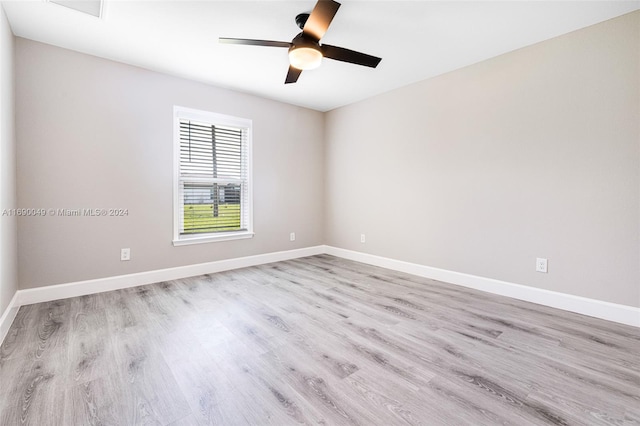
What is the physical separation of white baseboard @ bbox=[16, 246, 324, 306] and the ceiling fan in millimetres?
2616

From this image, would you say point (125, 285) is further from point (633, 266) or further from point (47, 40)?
point (633, 266)

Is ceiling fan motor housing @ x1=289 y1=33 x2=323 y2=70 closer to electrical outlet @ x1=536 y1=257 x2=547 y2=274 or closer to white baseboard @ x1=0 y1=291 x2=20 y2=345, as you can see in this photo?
electrical outlet @ x1=536 y1=257 x2=547 y2=274

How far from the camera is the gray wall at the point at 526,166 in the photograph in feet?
7.52

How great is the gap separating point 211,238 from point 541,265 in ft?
12.2

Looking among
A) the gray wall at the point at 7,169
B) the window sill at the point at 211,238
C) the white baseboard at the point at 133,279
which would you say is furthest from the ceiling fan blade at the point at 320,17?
the white baseboard at the point at 133,279

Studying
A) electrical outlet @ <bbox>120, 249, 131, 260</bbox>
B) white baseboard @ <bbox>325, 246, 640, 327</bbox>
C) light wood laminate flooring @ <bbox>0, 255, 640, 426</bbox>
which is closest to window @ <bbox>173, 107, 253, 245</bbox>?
electrical outlet @ <bbox>120, 249, 131, 260</bbox>

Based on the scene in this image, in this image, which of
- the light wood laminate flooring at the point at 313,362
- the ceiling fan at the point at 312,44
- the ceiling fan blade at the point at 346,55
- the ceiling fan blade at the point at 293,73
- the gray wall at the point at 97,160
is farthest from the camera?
the gray wall at the point at 97,160

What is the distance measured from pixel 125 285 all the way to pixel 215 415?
8.01 ft

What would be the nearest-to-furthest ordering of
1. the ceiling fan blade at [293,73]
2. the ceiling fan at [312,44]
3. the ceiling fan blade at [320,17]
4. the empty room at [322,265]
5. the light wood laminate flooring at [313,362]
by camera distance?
the light wood laminate flooring at [313,362] → the empty room at [322,265] → the ceiling fan blade at [320,17] → the ceiling fan at [312,44] → the ceiling fan blade at [293,73]

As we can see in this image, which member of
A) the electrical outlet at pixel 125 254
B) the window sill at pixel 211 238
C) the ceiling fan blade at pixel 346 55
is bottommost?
the electrical outlet at pixel 125 254

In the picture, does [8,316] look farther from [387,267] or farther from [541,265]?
[541,265]

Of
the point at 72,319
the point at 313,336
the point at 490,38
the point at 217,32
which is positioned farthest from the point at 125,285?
the point at 490,38

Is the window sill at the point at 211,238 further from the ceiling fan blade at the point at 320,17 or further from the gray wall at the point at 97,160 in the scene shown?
the ceiling fan blade at the point at 320,17

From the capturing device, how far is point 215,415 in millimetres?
1307
